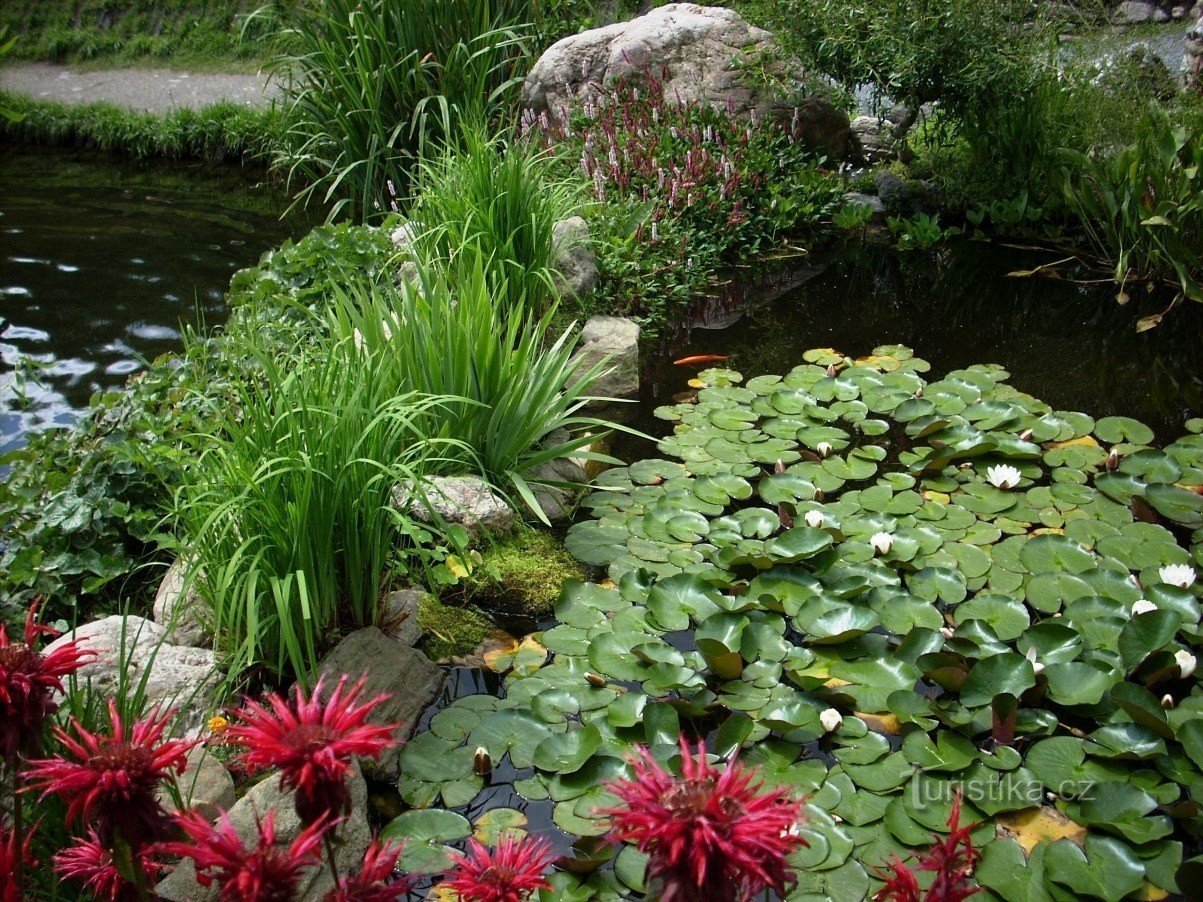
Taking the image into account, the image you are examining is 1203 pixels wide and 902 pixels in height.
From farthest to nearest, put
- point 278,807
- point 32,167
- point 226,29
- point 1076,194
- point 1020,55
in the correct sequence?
point 226,29, point 32,167, point 1020,55, point 1076,194, point 278,807

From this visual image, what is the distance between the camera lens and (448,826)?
2.43 metres

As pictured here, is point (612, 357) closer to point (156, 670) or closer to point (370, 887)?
point (156, 670)

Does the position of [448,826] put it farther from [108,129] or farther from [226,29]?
[226,29]

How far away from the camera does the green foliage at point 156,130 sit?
942 cm

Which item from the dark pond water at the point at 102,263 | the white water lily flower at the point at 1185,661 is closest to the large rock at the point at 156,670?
the dark pond water at the point at 102,263

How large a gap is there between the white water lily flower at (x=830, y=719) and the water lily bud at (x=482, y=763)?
2.94 ft

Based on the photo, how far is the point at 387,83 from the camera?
670cm

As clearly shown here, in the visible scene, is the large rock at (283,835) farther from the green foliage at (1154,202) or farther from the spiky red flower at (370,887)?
the green foliage at (1154,202)

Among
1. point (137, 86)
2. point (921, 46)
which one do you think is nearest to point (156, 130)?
point (137, 86)

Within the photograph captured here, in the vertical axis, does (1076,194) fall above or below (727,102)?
below

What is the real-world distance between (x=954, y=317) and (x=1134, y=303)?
1026 mm

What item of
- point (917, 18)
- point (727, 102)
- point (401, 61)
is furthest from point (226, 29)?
point (917, 18)

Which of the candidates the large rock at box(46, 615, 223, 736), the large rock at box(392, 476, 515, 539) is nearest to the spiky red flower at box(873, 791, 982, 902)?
the large rock at box(46, 615, 223, 736)

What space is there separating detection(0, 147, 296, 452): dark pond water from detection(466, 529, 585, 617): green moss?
201 centimetres
